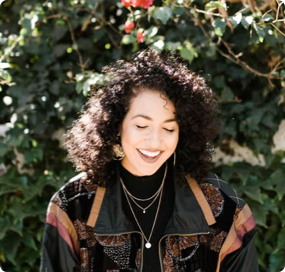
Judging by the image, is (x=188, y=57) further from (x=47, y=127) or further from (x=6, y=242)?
(x=6, y=242)

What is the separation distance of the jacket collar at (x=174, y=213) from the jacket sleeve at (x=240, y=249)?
11 centimetres

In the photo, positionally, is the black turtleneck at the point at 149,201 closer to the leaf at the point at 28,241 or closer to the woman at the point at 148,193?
the woman at the point at 148,193

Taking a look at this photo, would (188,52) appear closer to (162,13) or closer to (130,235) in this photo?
(162,13)

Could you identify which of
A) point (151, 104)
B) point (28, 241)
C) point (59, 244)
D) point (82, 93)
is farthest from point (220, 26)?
point (28, 241)

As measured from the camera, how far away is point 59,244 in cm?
190

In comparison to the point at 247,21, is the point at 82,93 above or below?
below

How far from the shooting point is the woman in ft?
6.14

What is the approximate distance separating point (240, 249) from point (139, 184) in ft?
1.65

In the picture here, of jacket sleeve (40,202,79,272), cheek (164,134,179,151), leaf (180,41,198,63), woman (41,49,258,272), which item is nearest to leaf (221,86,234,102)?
leaf (180,41,198,63)

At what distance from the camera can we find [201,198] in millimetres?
1997

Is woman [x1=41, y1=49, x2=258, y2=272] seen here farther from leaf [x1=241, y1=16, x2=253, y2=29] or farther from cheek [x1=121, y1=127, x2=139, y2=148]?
leaf [x1=241, y1=16, x2=253, y2=29]

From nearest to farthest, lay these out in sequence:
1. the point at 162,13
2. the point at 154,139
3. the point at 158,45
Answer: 1. the point at 154,139
2. the point at 162,13
3. the point at 158,45

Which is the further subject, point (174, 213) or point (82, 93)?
point (82, 93)

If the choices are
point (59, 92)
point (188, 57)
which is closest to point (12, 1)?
point (59, 92)
